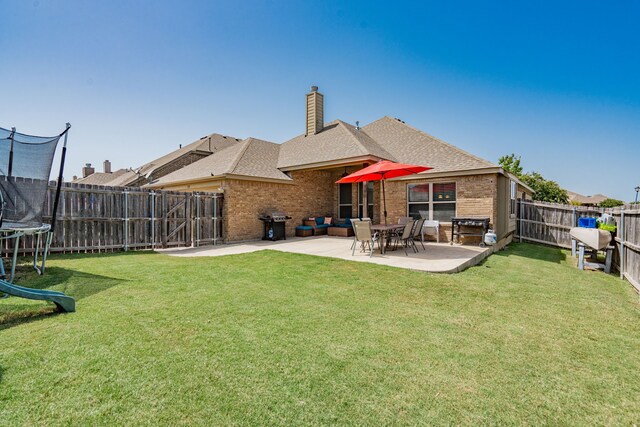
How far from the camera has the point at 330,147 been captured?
44.4 feet

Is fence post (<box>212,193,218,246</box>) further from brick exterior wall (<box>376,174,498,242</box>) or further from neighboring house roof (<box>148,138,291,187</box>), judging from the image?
brick exterior wall (<box>376,174,498,242</box>)

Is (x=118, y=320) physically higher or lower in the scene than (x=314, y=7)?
lower

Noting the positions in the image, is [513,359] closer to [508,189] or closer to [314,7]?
[508,189]

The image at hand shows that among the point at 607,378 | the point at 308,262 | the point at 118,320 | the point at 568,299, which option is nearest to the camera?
the point at 607,378

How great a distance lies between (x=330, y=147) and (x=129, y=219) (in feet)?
27.5

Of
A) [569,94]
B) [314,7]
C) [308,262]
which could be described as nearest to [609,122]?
[569,94]

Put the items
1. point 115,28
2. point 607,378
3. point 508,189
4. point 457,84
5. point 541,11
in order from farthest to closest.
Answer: point 457,84 → point 508,189 → point 541,11 → point 115,28 → point 607,378

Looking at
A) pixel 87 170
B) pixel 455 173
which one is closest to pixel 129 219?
pixel 455 173

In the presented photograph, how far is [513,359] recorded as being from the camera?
9.07 feet

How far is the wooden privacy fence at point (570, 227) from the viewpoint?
6105 mm

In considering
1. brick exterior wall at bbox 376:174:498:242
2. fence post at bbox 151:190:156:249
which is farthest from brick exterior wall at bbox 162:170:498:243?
fence post at bbox 151:190:156:249

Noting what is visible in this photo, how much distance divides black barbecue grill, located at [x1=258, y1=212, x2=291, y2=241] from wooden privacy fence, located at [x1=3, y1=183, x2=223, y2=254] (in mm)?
1779

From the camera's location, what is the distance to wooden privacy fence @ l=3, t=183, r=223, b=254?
323 inches

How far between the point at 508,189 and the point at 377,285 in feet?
30.4
